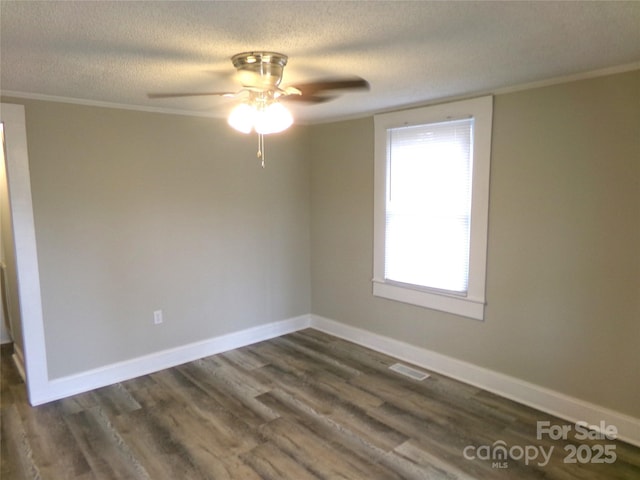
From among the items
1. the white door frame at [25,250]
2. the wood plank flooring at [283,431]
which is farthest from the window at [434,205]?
the white door frame at [25,250]

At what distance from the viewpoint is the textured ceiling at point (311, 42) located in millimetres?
1611

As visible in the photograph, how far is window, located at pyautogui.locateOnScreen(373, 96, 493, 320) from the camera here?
3238 millimetres

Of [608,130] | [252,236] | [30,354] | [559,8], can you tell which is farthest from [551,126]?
[30,354]

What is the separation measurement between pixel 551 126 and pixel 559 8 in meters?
1.35

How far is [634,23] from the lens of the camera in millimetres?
1798

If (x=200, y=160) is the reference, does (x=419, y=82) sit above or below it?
above

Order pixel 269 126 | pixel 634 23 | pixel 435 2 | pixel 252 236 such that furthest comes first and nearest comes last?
pixel 252 236 < pixel 269 126 < pixel 634 23 < pixel 435 2

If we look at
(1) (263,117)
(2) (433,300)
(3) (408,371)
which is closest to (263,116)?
(1) (263,117)

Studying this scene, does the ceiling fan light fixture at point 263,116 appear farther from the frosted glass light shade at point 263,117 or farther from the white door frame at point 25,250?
the white door frame at point 25,250

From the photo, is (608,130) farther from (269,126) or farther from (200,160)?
(200,160)

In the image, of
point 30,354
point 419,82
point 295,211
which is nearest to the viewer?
point 419,82

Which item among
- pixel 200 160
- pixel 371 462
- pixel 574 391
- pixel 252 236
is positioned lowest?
pixel 371 462

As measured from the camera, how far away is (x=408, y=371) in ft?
12.1

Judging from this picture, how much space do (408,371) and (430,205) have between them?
144 cm
